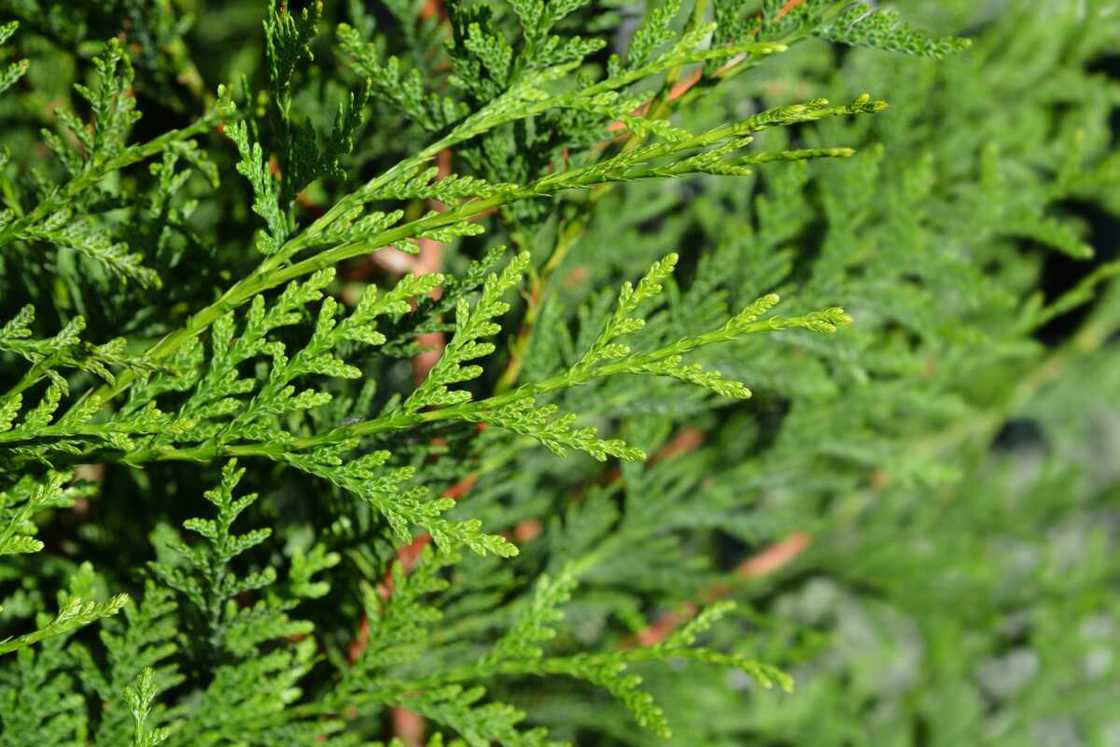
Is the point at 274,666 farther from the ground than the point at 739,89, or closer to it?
closer to it

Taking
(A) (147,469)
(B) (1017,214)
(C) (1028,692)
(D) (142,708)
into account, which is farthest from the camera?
(C) (1028,692)

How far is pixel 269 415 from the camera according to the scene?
87cm

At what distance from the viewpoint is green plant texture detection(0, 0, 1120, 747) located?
2.77 ft

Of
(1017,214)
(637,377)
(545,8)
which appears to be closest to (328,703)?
(637,377)

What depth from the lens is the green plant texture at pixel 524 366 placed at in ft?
2.77

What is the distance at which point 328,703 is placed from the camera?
1057 mm

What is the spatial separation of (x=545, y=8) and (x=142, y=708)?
0.63 meters

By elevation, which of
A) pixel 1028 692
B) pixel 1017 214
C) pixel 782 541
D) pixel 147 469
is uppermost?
pixel 1017 214

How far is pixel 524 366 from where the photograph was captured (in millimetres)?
1166

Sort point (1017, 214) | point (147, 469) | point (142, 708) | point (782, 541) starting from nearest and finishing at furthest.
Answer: point (142, 708) < point (147, 469) < point (1017, 214) < point (782, 541)

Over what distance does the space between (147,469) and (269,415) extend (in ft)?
1.32

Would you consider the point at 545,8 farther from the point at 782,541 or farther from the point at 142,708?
the point at 782,541

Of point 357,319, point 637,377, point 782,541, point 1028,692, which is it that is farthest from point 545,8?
point 1028,692

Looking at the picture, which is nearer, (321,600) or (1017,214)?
(321,600)
